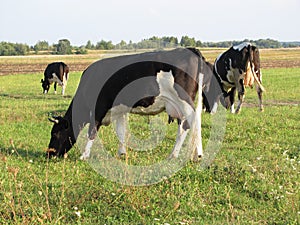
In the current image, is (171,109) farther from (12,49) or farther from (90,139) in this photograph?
(12,49)

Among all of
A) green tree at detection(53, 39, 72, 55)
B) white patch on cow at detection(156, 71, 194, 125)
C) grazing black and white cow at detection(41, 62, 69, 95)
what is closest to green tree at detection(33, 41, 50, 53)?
green tree at detection(53, 39, 72, 55)

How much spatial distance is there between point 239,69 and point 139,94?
717 cm

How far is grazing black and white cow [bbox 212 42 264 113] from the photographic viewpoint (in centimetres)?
1377

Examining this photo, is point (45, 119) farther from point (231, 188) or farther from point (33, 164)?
point (231, 188)

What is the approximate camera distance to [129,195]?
214 inches

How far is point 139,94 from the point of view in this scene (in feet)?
25.5

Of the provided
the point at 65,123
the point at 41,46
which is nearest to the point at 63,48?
the point at 41,46

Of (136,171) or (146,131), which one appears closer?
(136,171)

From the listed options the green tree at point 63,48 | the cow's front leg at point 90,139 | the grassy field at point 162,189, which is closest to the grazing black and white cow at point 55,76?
the grassy field at point 162,189

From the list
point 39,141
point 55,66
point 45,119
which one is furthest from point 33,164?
point 55,66

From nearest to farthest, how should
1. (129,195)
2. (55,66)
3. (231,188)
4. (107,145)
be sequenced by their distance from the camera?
(129,195)
(231,188)
(107,145)
(55,66)

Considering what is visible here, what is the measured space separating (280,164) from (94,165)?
3.20 m

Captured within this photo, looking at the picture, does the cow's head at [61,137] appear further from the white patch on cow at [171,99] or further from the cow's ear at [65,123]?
the white patch on cow at [171,99]

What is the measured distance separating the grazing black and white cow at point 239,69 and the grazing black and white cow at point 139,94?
5.74 metres
